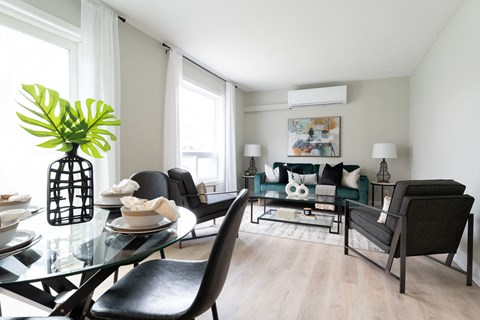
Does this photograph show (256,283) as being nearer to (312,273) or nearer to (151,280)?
(312,273)

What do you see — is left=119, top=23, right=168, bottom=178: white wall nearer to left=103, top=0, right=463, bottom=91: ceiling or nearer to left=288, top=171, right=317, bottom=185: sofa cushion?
left=103, top=0, right=463, bottom=91: ceiling

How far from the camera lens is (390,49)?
130 inches

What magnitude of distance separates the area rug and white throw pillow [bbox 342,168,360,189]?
104cm

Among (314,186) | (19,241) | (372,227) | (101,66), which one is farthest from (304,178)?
(19,241)

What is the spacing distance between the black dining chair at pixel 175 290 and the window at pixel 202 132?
2888mm

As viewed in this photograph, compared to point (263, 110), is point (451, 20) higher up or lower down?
higher up

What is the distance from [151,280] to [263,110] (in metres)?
4.87

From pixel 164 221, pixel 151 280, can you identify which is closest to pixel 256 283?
pixel 151 280

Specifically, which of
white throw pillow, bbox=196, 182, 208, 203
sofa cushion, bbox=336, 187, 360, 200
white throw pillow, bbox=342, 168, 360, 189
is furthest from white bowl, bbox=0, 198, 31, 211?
white throw pillow, bbox=342, 168, 360, 189

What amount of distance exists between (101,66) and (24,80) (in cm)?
63

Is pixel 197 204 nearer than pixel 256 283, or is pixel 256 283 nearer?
pixel 256 283

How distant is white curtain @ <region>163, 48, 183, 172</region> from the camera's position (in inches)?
127

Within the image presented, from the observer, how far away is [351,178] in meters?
4.27

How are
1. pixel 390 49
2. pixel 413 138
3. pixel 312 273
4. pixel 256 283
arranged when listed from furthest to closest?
pixel 413 138, pixel 390 49, pixel 312 273, pixel 256 283
